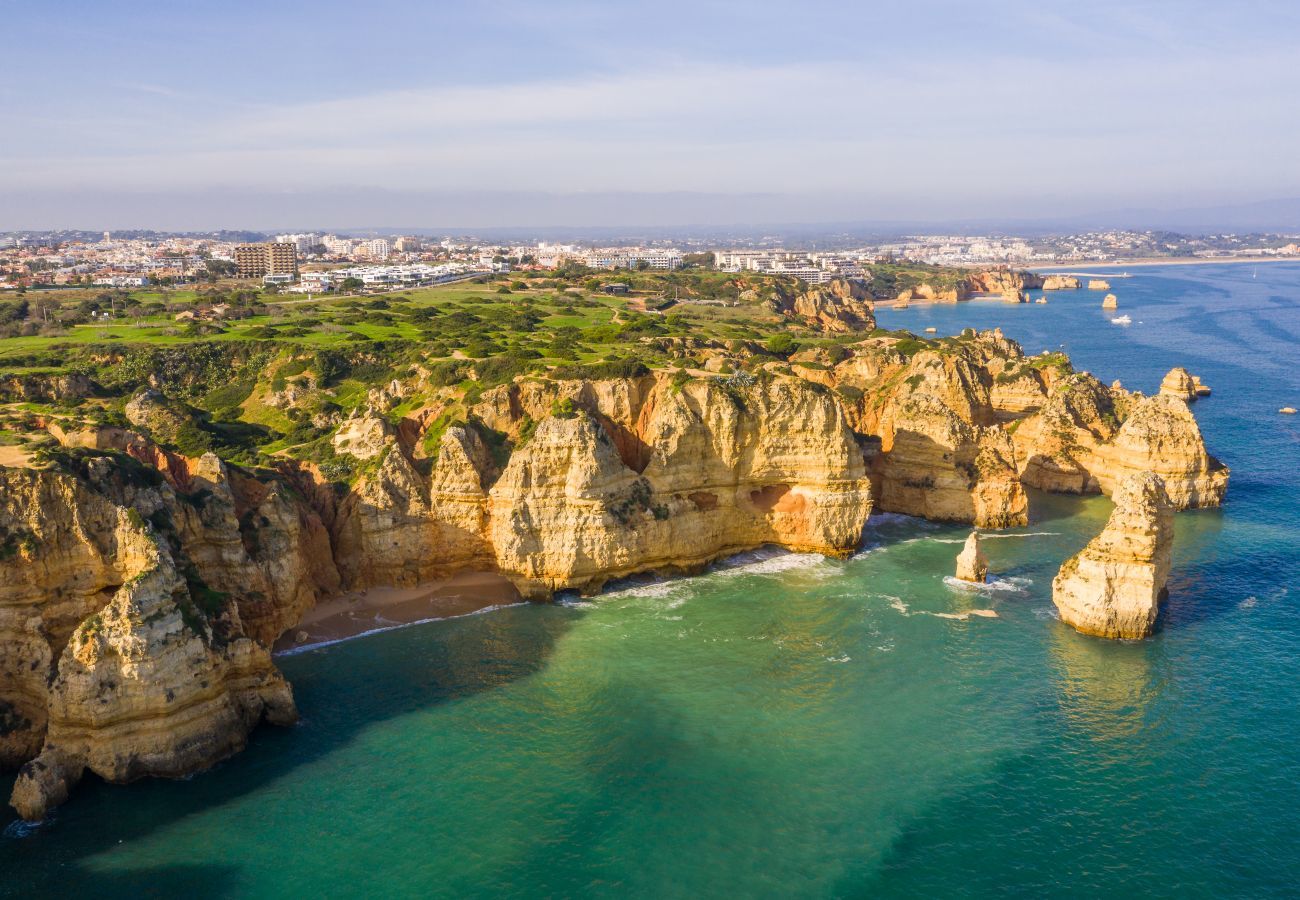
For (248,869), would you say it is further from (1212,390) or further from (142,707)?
(1212,390)

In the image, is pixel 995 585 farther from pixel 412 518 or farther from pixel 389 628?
pixel 389 628

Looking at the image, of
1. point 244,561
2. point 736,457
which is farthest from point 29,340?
point 736,457

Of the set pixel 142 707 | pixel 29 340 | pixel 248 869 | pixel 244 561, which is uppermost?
→ pixel 29 340

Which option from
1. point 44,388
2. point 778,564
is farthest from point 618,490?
point 44,388

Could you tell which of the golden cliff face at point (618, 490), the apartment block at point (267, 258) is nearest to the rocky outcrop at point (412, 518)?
the golden cliff face at point (618, 490)

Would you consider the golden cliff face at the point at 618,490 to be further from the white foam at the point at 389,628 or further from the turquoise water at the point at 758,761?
the turquoise water at the point at 758,761

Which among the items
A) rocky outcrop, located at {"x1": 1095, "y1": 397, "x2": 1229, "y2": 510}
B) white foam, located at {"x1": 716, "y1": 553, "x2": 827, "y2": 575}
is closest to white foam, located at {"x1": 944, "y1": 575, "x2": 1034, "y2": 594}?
white foam, located at {"x1": 716, "y1": 553, "x2": 827, "y2": 575}
